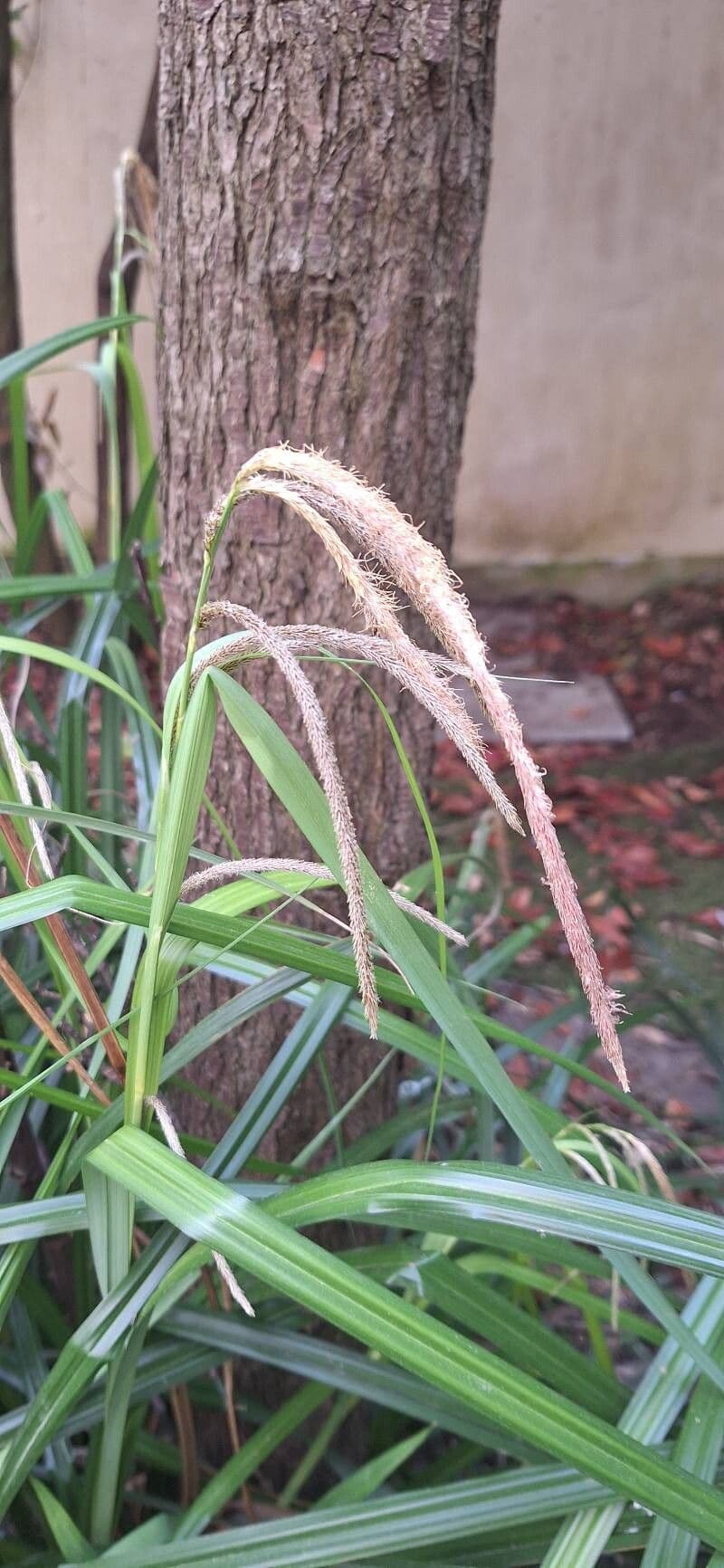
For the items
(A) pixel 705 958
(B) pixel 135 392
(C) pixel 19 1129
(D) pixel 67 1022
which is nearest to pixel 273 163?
(B) pixel 135 392

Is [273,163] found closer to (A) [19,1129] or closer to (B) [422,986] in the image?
(B) [422,986]

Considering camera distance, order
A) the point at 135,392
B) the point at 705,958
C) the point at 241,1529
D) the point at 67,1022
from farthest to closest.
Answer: the point at 705,958 < the point at 135,392 < the point at 67,1022 < the point at 241,1529

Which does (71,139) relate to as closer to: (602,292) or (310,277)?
(602,292)

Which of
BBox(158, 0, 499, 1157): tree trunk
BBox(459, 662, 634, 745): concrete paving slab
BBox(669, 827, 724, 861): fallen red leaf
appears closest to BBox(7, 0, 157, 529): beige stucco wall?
BBox(459, 662, 634, 745): concrete paving slab

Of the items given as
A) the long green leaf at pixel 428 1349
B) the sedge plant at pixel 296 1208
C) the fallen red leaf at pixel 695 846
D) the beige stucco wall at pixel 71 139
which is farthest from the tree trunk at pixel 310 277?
the beige stucco wall at pixel 71 139

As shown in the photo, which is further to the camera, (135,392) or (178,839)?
(135,392)

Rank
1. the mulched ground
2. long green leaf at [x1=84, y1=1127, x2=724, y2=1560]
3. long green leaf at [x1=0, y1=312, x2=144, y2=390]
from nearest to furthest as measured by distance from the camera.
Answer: long green leaf at [x1=84, y1=1127, x2=724, y2=1560], long green leaf at [x1=0, y1=312, x2=144, y2=390], the mulched ground

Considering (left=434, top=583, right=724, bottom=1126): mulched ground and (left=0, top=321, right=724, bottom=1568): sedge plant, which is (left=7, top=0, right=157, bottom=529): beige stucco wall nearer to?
(left=434, top=583, right=724, bottom=1126): mulched ground

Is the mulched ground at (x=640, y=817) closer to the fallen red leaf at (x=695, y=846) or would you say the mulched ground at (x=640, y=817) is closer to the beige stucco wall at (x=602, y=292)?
the fallen red leaf at (x=695, y=846)

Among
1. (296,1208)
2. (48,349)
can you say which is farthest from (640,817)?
(296,1208)
